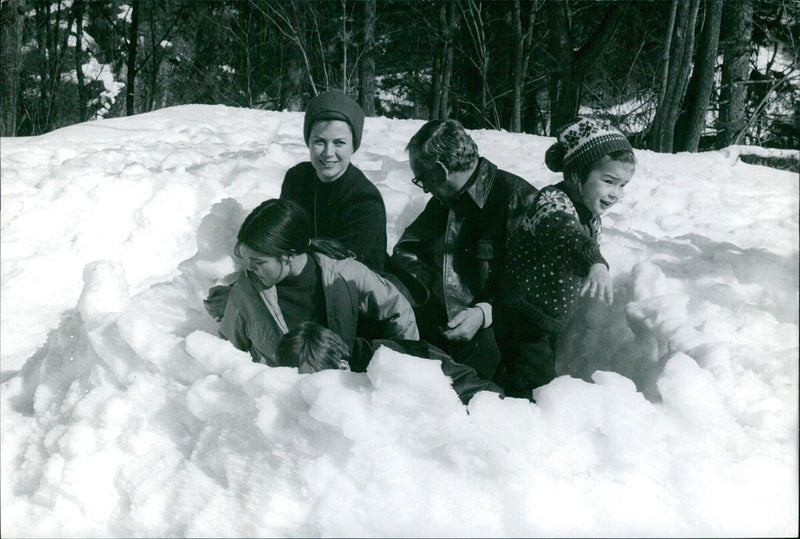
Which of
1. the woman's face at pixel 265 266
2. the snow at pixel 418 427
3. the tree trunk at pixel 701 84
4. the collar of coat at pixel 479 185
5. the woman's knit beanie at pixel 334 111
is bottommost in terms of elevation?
the snow at pixel 418 427

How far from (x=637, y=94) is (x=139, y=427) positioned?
10343 mm

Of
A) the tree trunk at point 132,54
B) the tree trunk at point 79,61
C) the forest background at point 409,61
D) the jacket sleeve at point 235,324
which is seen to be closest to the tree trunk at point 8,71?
the forest background at point 409,61

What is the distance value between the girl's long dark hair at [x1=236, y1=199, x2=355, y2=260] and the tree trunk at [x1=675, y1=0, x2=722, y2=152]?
550 centimetres

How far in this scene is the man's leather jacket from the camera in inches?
104

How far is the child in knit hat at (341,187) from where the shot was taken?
9.11 feet

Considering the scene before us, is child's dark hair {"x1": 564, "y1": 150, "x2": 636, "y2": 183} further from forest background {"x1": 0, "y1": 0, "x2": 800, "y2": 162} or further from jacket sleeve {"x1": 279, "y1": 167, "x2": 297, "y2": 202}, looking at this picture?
forest background {"x1": 0, "y1": 0, "x2": 800, "y2": 162}

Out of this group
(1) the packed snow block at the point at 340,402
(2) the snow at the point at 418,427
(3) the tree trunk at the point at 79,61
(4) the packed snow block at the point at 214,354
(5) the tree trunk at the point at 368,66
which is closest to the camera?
(2) the snow at the point at 418,427

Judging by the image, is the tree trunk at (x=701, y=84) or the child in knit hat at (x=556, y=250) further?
the tree trunk at (x=701, y=84)

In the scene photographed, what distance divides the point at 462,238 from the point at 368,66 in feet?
25.8

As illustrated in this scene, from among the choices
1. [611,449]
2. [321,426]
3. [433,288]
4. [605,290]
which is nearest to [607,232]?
[433,288]

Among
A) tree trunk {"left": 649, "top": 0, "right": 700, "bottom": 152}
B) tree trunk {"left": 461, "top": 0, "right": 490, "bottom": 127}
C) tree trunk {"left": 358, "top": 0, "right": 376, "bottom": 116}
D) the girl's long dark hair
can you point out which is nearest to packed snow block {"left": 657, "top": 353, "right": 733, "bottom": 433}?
the girl's long dark hair

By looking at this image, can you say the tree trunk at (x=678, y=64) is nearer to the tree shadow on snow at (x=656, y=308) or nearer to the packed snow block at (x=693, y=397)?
the tree shadow on snow at (x=656, y=308)

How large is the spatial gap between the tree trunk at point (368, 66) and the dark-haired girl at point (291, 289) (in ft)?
23.1

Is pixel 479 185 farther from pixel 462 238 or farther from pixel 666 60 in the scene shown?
pixel 666 60
